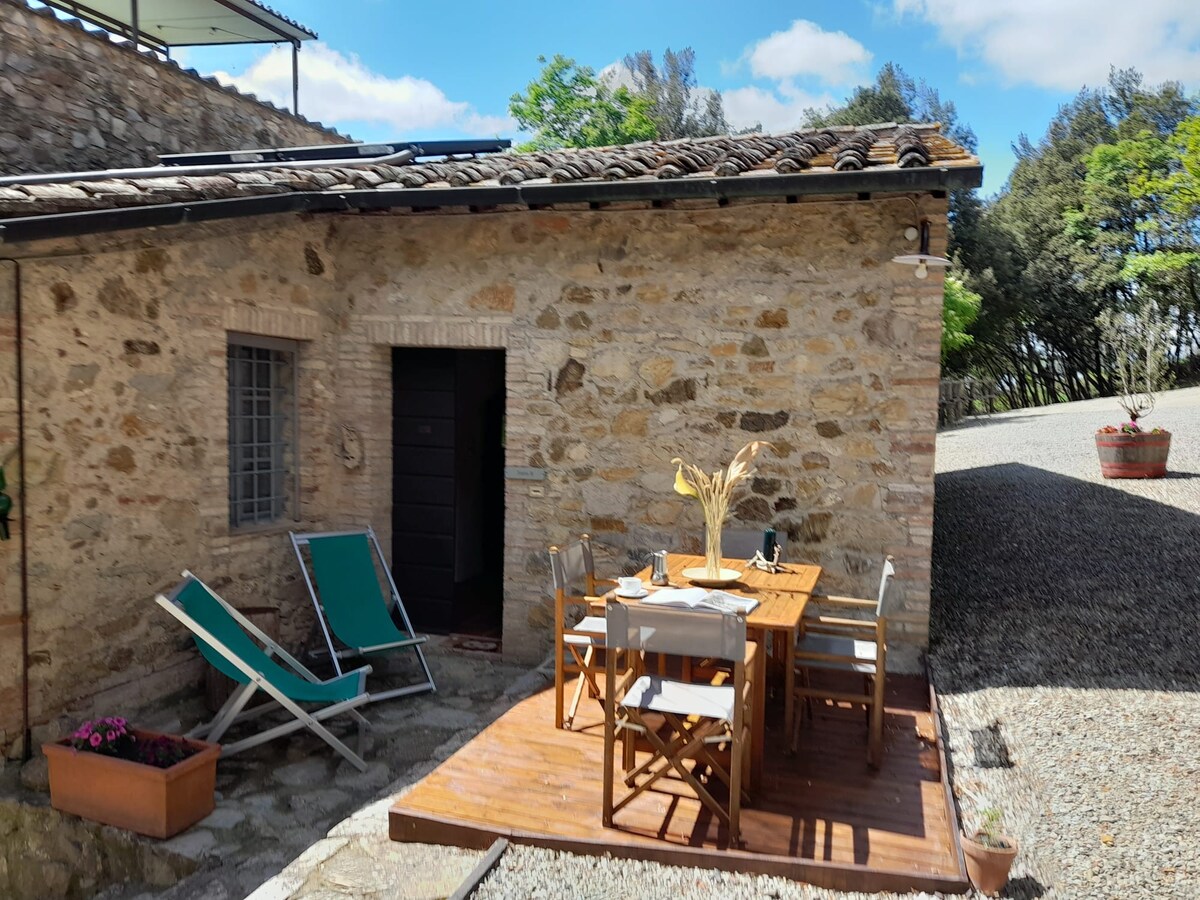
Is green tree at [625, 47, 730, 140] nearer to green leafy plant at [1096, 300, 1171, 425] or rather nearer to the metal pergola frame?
green leafy plant at [1096, 300, 1171, 425]

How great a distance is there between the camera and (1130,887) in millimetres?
2895

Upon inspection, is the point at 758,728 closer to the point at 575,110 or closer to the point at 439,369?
the point at 439,369

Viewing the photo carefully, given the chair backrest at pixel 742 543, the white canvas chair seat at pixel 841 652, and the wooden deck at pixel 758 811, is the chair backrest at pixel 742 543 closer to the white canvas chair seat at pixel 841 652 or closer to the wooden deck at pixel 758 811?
the white canvas chair seat at pixel 841 652

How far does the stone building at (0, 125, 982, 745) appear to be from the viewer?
14.4ft

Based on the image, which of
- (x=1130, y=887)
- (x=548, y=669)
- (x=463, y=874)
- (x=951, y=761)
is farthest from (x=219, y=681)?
(x=1130, y=887)

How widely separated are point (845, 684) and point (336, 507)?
12.1 ft

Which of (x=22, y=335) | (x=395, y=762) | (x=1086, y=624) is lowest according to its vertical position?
(x=395, y=762)

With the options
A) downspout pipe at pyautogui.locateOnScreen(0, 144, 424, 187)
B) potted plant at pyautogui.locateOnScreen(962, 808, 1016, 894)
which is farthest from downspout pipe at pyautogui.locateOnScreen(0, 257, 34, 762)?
potted plant at pyautogui.locateOnScreen(962, 808, 1016, 894)

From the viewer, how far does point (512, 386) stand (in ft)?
19.0

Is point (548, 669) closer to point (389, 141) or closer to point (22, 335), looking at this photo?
point (22, 335)

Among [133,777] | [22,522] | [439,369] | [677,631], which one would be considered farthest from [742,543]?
[22,522]

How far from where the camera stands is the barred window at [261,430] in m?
5.72

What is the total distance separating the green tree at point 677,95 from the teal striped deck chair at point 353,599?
2566 cm

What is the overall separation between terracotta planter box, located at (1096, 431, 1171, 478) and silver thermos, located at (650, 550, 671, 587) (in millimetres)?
6926
